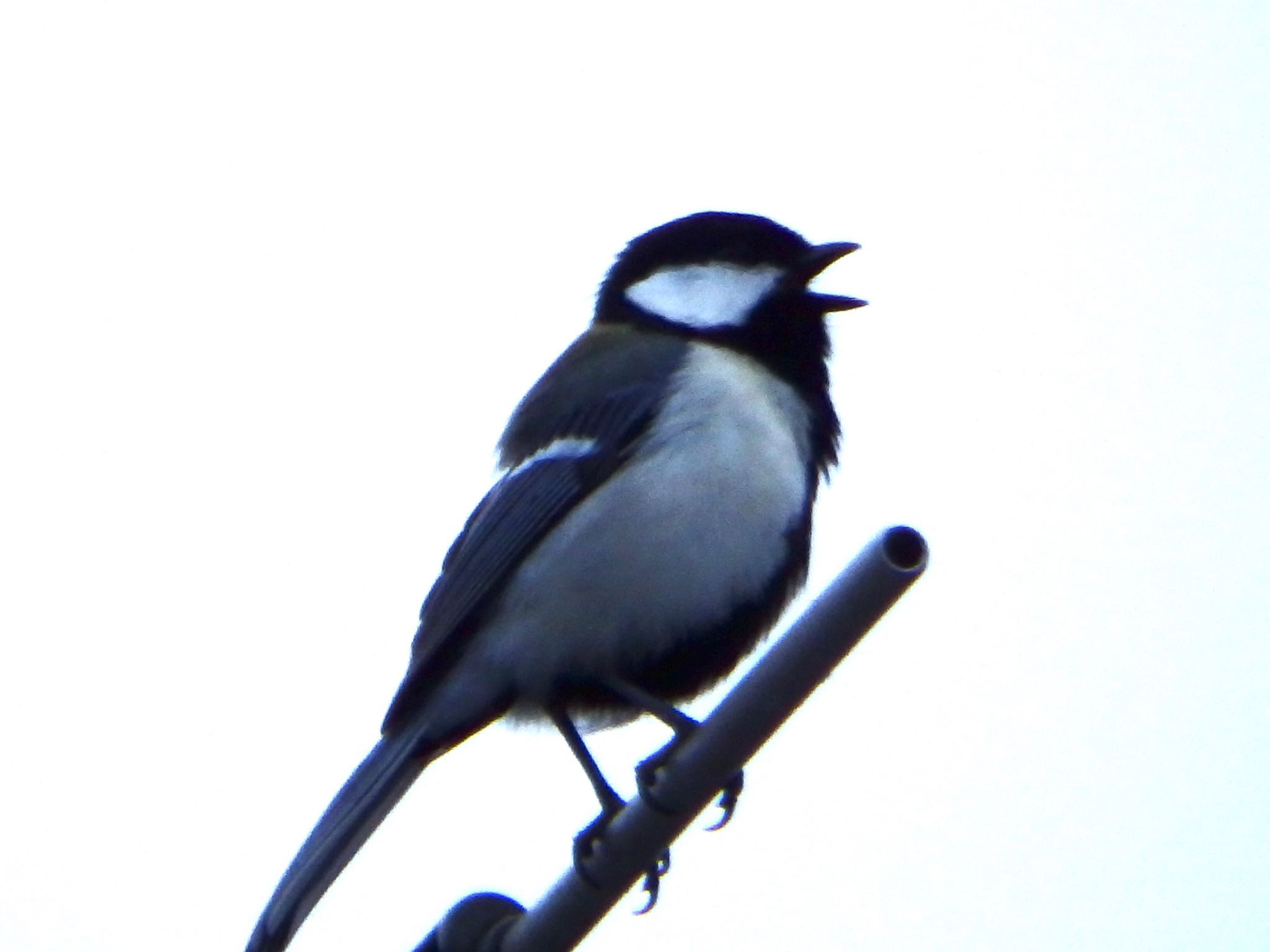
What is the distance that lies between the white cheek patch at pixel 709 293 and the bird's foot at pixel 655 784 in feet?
3.91

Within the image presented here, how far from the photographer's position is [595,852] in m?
2.21

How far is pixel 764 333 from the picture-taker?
149 inches

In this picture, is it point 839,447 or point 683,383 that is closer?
point 683,383

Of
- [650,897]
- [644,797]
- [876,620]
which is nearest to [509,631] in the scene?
[650,897]

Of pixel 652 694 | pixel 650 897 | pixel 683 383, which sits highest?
pixel 683 383

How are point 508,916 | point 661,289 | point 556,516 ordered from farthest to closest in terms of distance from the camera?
point 661,289, point 556,516, point 508,916

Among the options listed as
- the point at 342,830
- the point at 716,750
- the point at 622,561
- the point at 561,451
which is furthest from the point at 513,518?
the point at 716,750

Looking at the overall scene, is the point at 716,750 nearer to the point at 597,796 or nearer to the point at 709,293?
the point at 597,796

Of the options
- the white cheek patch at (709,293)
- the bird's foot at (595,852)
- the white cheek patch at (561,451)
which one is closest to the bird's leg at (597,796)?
the bird's foot at (595,852)

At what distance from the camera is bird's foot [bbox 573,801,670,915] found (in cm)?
214

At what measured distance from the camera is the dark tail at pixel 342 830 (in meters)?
2.68

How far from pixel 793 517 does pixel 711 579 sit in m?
0.25

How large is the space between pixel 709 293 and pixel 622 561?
0.95 metres

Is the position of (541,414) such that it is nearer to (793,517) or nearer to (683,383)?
(683,383)
